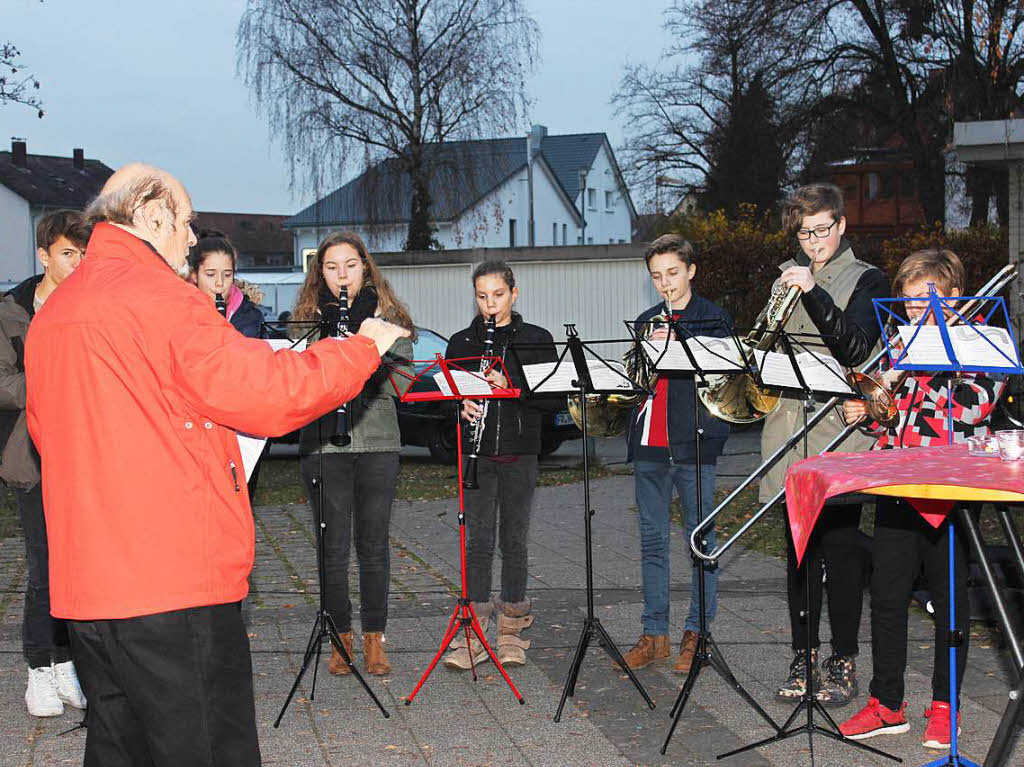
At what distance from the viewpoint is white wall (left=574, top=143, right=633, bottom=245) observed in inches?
2692

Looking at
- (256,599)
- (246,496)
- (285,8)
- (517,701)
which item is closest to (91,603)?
(246,496)

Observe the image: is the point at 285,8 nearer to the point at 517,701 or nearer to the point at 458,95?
the point at 458,95

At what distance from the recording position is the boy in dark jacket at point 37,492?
16.9 feet

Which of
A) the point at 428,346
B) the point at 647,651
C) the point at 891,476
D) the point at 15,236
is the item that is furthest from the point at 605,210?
the point at 891,476

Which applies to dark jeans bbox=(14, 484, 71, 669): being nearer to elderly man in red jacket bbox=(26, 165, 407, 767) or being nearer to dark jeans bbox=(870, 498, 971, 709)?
elderly man in red jacket bbox=(26, 165, 407, 767)

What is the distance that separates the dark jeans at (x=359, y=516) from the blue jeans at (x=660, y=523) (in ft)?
3.98

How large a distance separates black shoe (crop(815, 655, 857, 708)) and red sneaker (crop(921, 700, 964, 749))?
0.47 m

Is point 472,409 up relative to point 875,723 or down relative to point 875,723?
up

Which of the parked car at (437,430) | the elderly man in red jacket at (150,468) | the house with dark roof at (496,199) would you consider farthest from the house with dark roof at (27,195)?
the elderly man in red jacket at (150,468)

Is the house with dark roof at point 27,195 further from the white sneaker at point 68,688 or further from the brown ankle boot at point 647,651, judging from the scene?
the brown ankle boot at point 647,651

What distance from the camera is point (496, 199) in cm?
5353

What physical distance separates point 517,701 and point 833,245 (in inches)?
95.7

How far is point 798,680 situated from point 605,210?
6633cm

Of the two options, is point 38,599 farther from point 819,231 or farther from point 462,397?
point 819,231
